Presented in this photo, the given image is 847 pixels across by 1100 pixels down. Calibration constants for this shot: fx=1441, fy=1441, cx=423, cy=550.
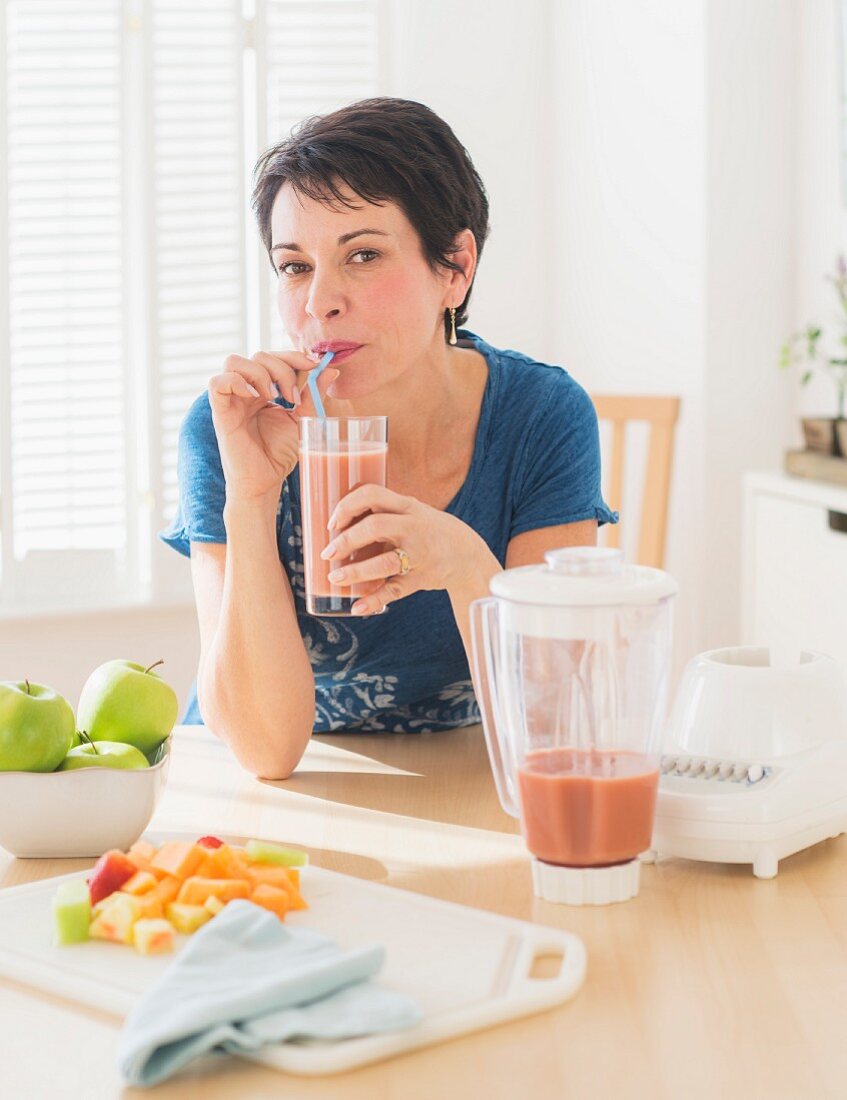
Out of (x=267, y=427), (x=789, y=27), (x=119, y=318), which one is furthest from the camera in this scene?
(x=119, y=318)

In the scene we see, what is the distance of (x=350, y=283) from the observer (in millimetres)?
1581

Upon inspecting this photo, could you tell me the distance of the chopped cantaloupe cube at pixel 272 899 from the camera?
3.41 ft

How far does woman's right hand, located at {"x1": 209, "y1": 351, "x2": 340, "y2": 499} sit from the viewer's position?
1538mm

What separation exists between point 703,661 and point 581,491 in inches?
20.4

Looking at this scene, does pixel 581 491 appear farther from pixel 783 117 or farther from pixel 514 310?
pixel 514 310

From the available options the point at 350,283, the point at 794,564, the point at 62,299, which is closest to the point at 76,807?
the point at 350,283

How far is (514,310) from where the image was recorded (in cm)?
399

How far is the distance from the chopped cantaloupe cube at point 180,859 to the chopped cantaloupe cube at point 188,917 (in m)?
0.03

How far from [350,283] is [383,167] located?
142 mm

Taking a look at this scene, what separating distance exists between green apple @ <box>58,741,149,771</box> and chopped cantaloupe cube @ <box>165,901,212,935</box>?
0.21 meters

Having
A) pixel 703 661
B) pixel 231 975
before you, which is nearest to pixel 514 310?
pixel 703 661

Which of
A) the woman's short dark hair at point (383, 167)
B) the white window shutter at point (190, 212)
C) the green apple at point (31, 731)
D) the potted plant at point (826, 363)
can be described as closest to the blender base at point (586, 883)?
the green apple at point (31, 731)

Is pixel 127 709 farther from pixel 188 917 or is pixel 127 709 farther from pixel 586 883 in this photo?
pixel 586 883

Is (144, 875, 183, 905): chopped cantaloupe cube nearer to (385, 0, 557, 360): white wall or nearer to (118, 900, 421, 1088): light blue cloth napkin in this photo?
(118, 900, 421, 1088): light blue cloth napkin
